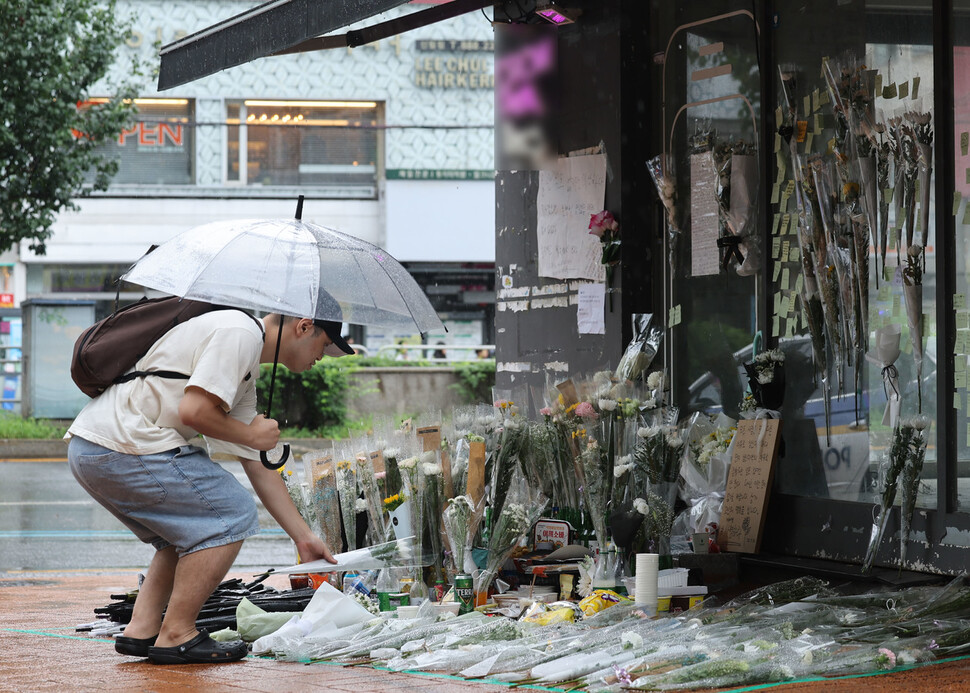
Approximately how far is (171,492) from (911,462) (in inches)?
118

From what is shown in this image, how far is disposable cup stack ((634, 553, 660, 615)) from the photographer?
5.00 m

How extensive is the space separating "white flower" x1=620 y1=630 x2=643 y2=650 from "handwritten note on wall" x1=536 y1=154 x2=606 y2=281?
3058 millimetres

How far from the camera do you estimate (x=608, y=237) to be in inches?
280

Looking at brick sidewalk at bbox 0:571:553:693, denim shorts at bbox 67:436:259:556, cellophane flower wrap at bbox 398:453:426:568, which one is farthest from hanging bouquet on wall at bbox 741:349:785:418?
denim shorts at bbox 67:436:259:556

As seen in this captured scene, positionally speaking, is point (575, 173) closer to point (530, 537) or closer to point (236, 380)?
point (530, 537)

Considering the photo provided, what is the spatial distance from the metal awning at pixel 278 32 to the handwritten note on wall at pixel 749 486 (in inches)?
108

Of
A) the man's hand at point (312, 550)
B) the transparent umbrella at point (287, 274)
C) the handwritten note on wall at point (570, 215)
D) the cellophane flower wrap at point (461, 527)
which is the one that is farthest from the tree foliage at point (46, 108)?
the man's hand at point (312, 550)

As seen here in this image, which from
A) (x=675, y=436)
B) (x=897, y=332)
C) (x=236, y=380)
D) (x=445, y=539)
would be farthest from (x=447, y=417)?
(x=897, y=332)

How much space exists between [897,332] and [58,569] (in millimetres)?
6288

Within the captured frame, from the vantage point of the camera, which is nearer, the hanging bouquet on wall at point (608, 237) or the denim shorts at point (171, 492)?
the denim shorts at point (171, 492)

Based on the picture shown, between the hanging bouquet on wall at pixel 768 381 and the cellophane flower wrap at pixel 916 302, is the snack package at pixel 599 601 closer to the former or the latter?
the hanging bouquet on wall at pixel 768 381

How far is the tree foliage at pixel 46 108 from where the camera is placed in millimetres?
15938

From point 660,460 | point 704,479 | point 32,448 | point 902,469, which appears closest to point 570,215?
point 704,479

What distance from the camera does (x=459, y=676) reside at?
434 cm
